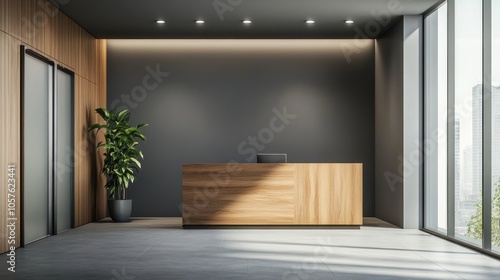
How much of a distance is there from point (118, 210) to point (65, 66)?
8.44 ft

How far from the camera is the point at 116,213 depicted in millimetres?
10508

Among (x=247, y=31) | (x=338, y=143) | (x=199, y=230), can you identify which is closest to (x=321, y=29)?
(x=247, y=31)

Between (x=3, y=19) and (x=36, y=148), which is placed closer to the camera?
(x=3, y=19)

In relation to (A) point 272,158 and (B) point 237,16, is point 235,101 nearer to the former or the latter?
(B) point 237,16

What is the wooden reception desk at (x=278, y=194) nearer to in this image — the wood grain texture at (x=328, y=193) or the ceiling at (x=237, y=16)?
the wood grain texture at (x=328, y=193)

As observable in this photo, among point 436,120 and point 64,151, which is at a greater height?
point 436,120

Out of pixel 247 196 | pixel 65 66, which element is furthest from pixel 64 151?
pixel 247 196

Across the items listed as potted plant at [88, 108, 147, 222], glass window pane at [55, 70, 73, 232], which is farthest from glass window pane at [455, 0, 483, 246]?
glass window pane at [55, 70, 73, 232]

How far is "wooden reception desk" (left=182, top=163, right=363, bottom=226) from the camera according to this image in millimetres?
9211

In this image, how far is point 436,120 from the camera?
885cm

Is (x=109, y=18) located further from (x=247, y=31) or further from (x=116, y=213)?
(x=116, y=213)

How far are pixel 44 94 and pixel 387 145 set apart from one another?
17.2 feet

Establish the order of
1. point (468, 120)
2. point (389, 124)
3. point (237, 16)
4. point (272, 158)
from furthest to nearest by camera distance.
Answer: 1. point (389, 124)
2. point (237, 16)
3. point (272, 158)
4. point (468, 120)

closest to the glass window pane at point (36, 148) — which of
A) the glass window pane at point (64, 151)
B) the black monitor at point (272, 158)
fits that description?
the glass window pane at point (64, 151)
